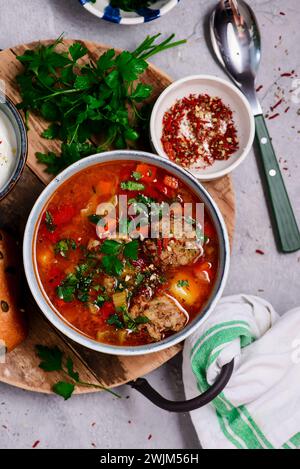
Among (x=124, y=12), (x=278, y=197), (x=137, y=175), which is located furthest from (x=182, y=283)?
(x=124, y=12)

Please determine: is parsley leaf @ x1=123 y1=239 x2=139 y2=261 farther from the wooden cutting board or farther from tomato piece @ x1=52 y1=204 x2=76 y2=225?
the wooden cutting board

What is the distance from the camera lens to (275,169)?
10.9ft

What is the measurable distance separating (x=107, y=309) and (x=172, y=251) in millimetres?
411

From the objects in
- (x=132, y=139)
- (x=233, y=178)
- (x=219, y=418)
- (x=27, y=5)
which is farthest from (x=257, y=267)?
(x=27, y=5)

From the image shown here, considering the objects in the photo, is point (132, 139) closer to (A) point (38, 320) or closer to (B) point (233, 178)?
(B) point (233, 178)

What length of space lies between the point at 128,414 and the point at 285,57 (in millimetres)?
2247

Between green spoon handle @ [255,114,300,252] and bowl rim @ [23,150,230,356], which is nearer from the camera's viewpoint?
bowl rim @ [23,150,230,356]

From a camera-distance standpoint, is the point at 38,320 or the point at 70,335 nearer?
the point at 70,335

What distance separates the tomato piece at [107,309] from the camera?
9.12ft

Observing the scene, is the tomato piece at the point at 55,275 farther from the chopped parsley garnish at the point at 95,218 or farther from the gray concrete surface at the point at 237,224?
the gray concrete surface at the point at 237,224

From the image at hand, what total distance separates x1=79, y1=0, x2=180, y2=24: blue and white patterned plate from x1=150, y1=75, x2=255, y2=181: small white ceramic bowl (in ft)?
1.33

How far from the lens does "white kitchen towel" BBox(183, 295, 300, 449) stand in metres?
3.06

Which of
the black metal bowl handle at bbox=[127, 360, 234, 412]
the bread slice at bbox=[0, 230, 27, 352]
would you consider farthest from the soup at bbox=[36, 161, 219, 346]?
the black metal bowl handle at bbox=[127, 360, 234, 412]
